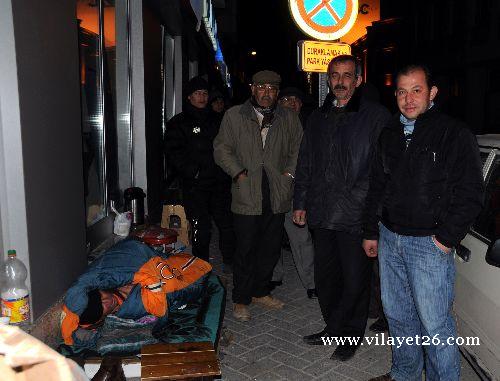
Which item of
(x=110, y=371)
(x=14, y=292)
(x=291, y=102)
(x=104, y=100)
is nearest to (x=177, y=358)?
(x=110, y=371)

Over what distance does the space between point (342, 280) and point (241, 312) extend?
3.80 ft

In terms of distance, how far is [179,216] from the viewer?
21.8ft

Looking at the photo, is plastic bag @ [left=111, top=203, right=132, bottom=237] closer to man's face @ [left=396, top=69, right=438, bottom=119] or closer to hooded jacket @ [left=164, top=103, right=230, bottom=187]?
hooded jacket @ [left=164, top=103, right=230, bottom=187]

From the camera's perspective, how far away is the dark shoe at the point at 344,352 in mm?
4215

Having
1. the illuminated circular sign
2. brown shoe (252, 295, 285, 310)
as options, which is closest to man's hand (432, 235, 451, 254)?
brown shoe (252, 295, 285, 310)

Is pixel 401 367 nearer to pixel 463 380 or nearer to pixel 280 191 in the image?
pixel 463 380

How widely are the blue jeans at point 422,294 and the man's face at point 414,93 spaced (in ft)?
2.76

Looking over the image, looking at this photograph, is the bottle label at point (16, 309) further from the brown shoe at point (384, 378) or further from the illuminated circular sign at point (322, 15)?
the illuminated circular sign at point (322, 15)

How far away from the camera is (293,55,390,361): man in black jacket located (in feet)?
13.3

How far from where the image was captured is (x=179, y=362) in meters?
2.86

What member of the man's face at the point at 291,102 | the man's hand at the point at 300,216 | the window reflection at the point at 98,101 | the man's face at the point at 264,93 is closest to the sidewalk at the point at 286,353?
the man's hand at the point at 300,216

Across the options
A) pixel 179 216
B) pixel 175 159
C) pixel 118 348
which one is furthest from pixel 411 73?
pixel 179 216

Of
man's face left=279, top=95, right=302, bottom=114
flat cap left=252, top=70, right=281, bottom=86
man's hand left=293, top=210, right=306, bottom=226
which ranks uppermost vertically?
flat cap left=252, top=70, right=281, bottom=86

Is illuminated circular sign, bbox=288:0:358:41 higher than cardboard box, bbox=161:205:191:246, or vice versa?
illuminated circular sign, bbox=288:0:358:41
